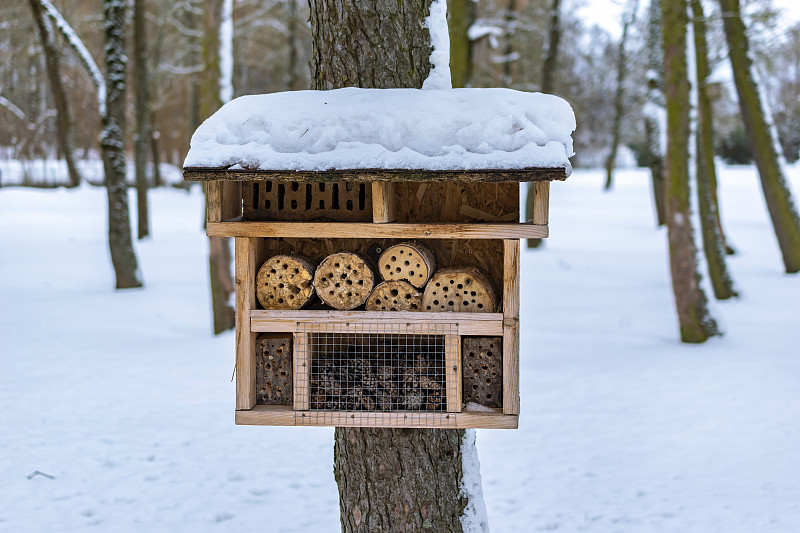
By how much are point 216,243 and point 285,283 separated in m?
5.82

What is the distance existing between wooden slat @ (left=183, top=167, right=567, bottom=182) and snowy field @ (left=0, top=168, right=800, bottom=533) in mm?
2836

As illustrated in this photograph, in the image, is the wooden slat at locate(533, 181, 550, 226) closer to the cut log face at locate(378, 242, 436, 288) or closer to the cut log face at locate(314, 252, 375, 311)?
the cut log face at locate(378, 242, 436, 288)

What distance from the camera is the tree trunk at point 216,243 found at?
338 inches

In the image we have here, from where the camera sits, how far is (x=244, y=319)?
288cm

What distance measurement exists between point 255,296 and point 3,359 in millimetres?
5834

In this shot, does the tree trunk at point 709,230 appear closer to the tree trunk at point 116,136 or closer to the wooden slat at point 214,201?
the tree trunk at point 116,136

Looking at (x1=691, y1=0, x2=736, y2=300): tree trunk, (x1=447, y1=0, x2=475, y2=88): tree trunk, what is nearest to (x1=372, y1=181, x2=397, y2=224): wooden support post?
(x1=691, y1=0, x2=736, y2=300): tree trunk

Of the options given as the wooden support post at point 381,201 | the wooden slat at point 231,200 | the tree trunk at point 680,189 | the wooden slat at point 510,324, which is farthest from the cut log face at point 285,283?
the tree trunk at point 680,189

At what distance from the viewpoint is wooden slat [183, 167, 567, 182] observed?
2482mm

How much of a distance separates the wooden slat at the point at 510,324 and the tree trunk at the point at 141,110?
1359 cm

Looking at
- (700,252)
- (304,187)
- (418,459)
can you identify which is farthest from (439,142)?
(700,252)

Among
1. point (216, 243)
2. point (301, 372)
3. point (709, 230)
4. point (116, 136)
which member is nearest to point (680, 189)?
point (709, 230)

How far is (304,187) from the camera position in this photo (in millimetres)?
3100

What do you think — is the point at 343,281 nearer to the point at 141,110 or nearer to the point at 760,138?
the point at 760,138
